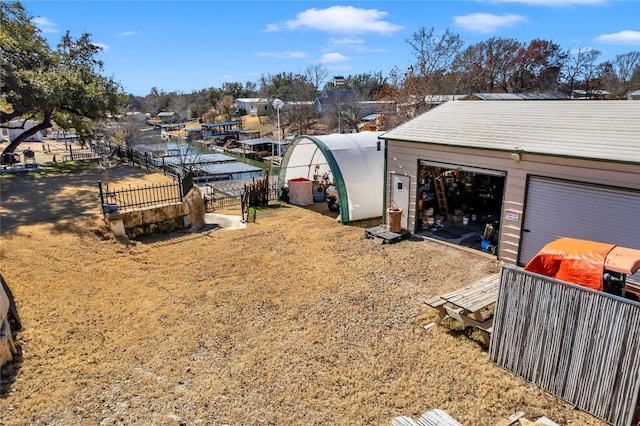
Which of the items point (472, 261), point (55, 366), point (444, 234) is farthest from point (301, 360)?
point (444, 234)

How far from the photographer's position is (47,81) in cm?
1552

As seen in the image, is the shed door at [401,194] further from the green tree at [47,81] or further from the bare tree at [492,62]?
the bare tree at [492,62]

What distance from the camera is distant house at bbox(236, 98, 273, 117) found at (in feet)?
268

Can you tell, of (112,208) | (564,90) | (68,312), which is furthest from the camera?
(564,90)

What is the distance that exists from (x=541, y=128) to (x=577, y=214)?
2.43 metres

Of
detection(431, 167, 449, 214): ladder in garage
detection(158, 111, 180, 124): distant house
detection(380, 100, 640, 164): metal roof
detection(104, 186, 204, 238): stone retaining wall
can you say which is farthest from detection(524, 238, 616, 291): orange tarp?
detection(158, 111, 180, 124): distant house

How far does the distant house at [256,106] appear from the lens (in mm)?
81613

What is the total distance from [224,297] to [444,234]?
23.4ft

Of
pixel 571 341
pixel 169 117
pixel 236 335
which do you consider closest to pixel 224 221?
pixel 236 335

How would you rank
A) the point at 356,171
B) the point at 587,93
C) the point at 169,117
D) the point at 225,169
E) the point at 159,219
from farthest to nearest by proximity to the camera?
the point at 169,117 < the point at 587,93 < the point at 225,169 < the point at 356,171 < the point at 159,219

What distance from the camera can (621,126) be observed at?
8633 mm

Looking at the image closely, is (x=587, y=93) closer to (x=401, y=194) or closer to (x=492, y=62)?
(x=492, y=62)

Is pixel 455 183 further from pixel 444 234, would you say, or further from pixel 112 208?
pixel 112 208

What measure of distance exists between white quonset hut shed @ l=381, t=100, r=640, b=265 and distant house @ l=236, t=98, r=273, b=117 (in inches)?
2734
